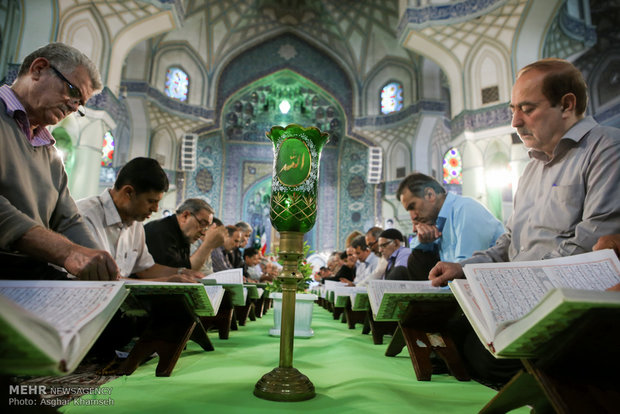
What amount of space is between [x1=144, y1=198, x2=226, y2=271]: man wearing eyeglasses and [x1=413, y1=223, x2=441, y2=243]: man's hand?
1664 millimetres

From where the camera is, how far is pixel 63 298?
2.57ft

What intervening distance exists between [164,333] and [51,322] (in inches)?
32.7

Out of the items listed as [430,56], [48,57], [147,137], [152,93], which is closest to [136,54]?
[152,93]

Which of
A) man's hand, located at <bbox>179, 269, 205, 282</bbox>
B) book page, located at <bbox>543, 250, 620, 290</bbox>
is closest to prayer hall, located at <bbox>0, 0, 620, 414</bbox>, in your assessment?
man's hand, located at <bbox>179, 269, 205, 282</bbox>

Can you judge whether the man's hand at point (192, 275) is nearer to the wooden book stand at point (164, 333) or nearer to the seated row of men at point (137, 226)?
the seated row of men at point (137, 226)

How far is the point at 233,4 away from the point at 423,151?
7945mm

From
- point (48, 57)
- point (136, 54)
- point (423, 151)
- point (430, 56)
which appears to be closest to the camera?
point (48, 57)

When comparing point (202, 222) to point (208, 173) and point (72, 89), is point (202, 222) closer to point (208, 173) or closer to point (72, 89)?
point (72, 89)

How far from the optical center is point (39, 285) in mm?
821


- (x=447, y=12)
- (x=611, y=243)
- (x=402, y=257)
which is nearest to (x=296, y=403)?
(x=611, y=243)

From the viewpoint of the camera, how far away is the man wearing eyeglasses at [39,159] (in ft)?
3.84

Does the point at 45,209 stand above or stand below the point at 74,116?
below

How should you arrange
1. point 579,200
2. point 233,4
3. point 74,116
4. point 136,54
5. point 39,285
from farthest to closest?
point 233,4 < point 136,54 < point 74,116 < point 579,200 < point 39,285

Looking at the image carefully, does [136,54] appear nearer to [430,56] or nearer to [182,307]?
[430,56]
